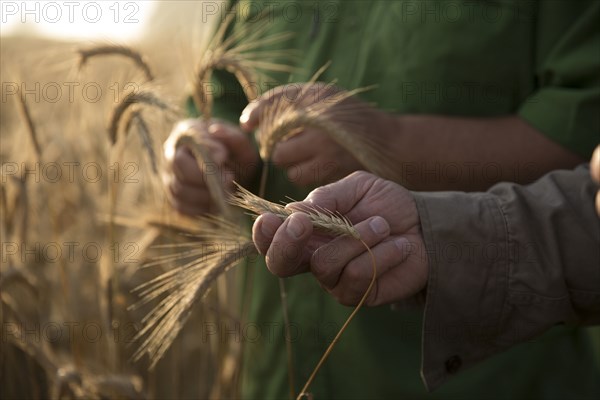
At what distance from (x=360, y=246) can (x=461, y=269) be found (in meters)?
0.17

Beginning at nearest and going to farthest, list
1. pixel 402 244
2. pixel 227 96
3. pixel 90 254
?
pixel 402 244 < pixel 227 96 < pixel 90 254

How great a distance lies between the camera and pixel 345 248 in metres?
0.88

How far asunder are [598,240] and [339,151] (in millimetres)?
497

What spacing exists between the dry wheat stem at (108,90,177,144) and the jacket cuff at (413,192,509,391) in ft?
1.66

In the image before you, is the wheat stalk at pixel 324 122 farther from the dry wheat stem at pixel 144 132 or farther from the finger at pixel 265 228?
the finger at pixel 265 228

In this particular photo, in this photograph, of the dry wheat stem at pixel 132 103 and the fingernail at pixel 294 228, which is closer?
the fingernail at pixel 294 228

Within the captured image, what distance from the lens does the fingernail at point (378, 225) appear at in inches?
34.4

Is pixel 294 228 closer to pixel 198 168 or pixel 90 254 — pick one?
pixel 198 168

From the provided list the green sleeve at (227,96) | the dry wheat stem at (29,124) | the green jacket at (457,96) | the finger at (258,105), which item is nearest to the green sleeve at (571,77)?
the green jacket at (457,96)

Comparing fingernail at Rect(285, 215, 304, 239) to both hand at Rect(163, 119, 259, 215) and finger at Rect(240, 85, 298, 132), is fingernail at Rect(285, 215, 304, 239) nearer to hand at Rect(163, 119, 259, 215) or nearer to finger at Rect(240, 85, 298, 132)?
finger at Rect(240, 85, 298, 132)

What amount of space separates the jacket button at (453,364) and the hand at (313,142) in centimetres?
41

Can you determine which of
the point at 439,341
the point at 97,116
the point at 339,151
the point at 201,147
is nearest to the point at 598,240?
the point at 439,341

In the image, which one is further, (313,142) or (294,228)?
(313,142)

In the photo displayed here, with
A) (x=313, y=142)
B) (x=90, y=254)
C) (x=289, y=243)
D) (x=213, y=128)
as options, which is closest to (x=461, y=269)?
(x=289, y=243)
